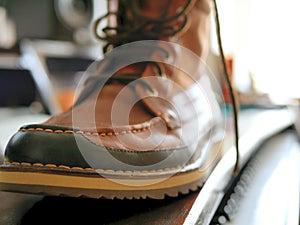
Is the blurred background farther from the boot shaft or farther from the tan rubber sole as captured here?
the tan rubber sole

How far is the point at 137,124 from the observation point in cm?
34

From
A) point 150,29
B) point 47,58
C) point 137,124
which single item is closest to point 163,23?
point 150,29

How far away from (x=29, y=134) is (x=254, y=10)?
3.10 meters

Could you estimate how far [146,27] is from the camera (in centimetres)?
45

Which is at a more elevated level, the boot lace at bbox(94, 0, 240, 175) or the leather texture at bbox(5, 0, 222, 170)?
the boot lace at bbox(94, 0, 240, 175)

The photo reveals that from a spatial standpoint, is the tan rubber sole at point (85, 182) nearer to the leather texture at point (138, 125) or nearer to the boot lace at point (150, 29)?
the leather texture at point (138, 125)

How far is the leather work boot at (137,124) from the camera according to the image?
0.95 ft

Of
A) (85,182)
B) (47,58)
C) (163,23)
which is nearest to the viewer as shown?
(85,182)

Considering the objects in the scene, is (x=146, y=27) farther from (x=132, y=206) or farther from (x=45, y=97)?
(x=45, y=97)

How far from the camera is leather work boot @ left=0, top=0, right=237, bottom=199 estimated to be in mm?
289

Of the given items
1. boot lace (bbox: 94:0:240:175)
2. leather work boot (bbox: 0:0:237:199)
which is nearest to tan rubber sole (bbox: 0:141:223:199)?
leather work boot (bbox: 0:0:237:199)

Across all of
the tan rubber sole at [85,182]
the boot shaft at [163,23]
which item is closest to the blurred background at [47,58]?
the boot shaft at [163,23]

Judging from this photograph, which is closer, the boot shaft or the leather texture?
the leather texture

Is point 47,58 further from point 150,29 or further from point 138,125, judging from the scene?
point 138,125
